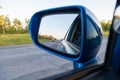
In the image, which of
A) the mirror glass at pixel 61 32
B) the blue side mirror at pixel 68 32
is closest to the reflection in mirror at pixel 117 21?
the blue side mirror at pixel 68 32

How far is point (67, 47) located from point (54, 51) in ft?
0.27

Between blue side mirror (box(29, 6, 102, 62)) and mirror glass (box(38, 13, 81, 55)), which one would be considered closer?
blue side mirror (box(29, 6, 102, 62))

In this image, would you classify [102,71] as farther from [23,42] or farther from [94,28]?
[23,42]

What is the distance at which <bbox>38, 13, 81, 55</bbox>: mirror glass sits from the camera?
142cm

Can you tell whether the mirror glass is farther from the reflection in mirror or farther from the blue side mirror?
the reflection in mirror

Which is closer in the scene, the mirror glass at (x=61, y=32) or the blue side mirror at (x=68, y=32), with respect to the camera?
the blue side mirror at (x=68, y=32)

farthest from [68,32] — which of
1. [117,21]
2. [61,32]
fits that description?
[117,21]

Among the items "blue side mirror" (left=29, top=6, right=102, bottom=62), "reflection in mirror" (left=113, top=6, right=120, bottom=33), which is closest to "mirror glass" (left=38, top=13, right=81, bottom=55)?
"blue side mirror" (left=29, top=6, right=102, bottom=62)

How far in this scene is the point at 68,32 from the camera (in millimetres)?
1505

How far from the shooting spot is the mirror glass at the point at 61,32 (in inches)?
56.0

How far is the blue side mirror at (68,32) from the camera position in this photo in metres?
1.21

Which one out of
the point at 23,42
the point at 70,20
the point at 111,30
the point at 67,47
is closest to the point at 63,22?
the point at 70,20

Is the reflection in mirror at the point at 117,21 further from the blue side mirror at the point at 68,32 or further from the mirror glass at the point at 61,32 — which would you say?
the mirror glass at the point at 61,32

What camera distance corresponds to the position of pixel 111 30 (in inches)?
56.3
